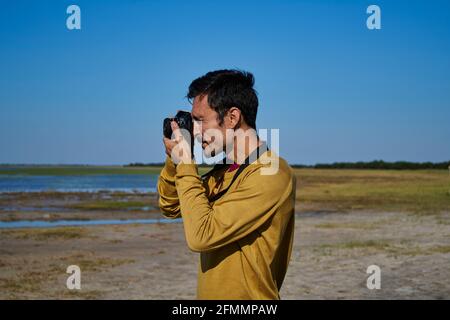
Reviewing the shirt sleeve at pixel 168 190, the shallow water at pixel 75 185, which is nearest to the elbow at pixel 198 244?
the shirt sleeve at pixel 168 190

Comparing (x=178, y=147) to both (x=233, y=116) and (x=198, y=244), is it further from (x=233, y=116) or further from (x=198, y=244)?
(x=198, y=244)

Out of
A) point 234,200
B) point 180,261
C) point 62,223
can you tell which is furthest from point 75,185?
point 234,200

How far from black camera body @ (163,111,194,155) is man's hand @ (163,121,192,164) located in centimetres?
3

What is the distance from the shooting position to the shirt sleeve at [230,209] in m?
2.44

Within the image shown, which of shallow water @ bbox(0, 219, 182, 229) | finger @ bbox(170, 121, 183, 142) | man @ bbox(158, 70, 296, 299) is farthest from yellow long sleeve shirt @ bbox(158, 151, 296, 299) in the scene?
shallow water @ bbox(0, 219, 182, 229)

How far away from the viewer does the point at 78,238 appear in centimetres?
1848

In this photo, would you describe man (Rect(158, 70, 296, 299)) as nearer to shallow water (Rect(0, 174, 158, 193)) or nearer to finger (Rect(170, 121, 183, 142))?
finger (Rect(170, 121, 183, 142))

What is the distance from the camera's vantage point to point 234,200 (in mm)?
2490

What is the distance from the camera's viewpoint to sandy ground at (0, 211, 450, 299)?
10.2 meters

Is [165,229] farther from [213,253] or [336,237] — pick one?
[213,253]

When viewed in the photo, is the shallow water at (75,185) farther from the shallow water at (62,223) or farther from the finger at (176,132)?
the finger at (176,132)

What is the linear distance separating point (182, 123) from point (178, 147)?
0.12 m
